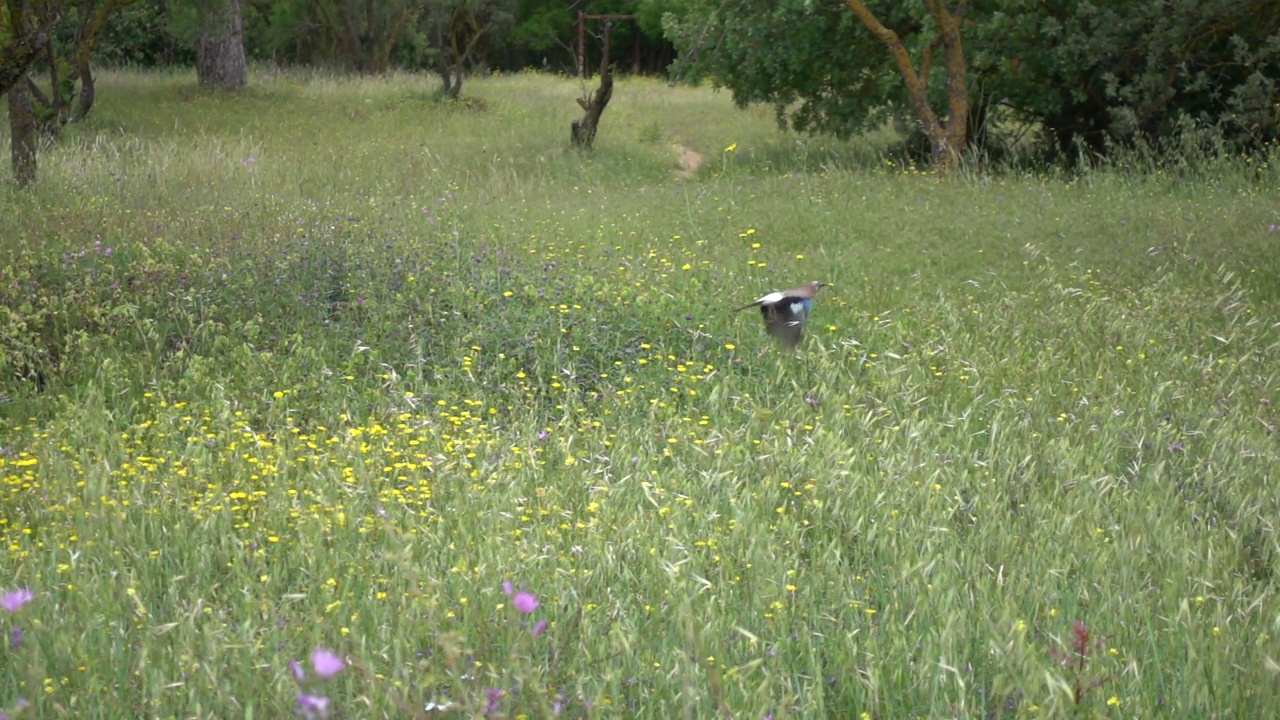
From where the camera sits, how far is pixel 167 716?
2689 mm

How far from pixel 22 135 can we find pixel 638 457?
29.1 feet

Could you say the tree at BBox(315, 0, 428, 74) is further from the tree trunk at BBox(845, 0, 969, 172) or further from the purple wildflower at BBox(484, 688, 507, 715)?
the purple wildflower at BBox(484, 688, 507, 715)

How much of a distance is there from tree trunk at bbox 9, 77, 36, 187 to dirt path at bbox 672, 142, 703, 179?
7.22 m

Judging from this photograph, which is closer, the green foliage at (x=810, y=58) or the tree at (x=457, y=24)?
the green foliage at (x=810, y=58)

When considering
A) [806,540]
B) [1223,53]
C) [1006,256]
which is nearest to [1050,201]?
[1006,256]

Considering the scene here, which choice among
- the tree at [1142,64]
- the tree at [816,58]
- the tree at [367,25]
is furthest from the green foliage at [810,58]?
the tree at [367,25]

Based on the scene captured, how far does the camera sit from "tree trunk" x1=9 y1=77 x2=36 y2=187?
36.3 feet

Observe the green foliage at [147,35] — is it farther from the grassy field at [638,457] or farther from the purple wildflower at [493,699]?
the purple wildflower at [493,699]

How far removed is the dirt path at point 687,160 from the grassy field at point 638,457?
5.25 meters

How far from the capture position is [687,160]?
58.4 feet

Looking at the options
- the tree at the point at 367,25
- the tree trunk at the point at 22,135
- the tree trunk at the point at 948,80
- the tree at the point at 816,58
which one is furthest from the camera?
the tree at the point at 367,25

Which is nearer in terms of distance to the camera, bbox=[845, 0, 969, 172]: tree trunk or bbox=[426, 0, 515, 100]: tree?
bbox=[845, 0, 969, 172]: tree trunk

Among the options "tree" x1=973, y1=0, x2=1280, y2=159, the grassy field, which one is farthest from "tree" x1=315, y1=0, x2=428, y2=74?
the grassy field

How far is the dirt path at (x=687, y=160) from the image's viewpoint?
16206 mm
